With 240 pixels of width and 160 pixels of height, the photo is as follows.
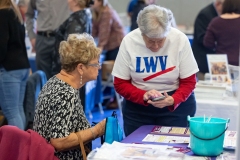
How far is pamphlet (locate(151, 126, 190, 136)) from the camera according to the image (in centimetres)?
258

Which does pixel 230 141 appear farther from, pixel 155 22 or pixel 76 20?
pixel 76 20

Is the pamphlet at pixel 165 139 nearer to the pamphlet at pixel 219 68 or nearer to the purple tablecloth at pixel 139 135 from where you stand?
the purple tablecloth at pixel 139 135

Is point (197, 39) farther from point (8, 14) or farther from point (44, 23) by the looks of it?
point (8, 14)

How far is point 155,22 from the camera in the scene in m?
2.61

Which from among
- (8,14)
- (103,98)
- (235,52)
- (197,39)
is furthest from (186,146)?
(103,98)

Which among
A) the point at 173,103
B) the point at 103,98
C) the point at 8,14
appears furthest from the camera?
the point at 103,98

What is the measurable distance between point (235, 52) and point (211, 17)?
2.35 ft

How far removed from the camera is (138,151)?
215cm

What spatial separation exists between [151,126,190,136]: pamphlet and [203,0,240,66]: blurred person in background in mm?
1863

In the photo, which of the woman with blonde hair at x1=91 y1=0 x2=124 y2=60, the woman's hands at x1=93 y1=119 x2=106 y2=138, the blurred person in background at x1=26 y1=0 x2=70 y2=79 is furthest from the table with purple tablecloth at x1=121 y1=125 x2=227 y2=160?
the woman with blonde hair at x1=91 y1=0 x2=124 y2=60

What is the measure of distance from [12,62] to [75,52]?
134 cm

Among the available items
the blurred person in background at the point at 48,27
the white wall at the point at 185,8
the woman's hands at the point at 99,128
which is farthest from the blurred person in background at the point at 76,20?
Answer: the white wall at the point at 185,8

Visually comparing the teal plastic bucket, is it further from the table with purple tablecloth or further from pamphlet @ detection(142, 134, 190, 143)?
pamphlet @ detection(142, 134, 190, 143)

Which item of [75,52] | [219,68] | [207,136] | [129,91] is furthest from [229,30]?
[207,136]
